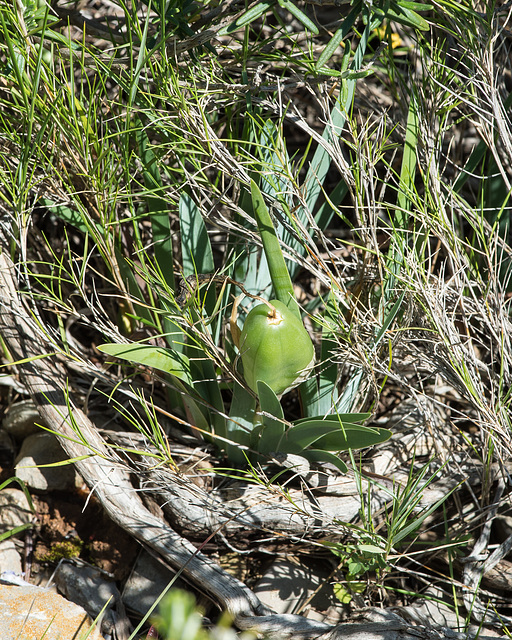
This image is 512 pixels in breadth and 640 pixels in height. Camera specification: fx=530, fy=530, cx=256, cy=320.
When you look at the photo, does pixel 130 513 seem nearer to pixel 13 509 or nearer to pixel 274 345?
pixel 13 509

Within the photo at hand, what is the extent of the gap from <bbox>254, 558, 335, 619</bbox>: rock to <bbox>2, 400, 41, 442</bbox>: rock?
0.81 meters

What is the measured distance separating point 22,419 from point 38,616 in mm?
590

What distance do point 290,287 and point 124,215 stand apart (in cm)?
69

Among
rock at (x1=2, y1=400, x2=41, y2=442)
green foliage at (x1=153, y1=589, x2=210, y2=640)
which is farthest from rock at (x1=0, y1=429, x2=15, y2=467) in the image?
green foliage at (x1=153, y1=589, x2=210, y2=640)

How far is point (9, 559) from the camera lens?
139 centimetres

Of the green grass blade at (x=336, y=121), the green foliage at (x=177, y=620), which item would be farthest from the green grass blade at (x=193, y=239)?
Answer: the green foliage at (x=177, y=620)

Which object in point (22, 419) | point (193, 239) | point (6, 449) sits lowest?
point (6, 449)

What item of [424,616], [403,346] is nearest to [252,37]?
[403,346]

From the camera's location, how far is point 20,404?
1618 millimetres

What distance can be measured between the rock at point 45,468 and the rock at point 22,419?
0.06 m

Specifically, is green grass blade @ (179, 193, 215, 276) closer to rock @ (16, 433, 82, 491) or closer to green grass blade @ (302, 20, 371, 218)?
green grass blade @ (302, 20, 371, 218)

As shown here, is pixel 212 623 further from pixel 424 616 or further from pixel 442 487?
pixel 442 487

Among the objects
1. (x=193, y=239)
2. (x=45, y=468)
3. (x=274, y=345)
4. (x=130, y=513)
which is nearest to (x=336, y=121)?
(x=193, y=239)

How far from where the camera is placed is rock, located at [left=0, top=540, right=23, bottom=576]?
1366mm
